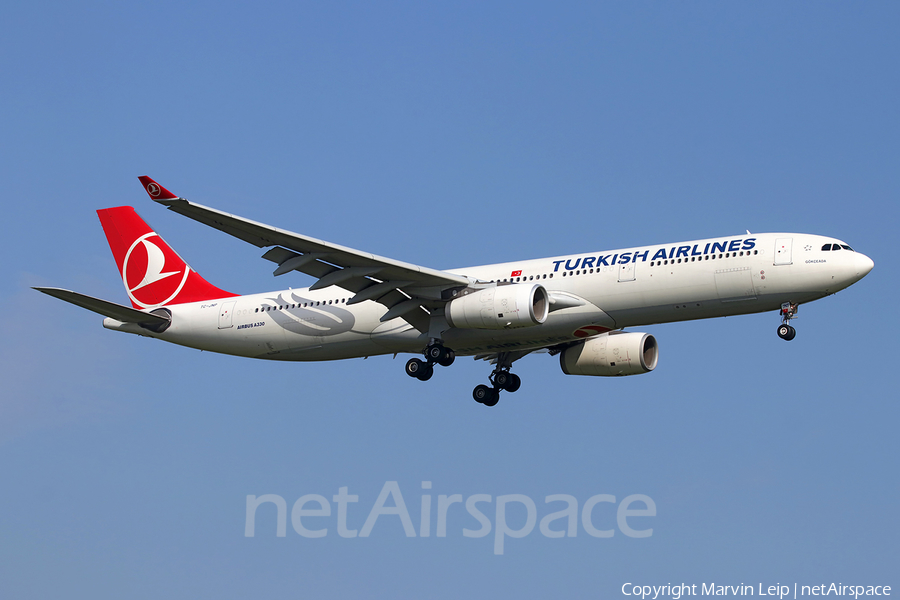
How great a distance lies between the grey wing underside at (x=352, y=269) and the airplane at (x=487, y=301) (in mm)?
47

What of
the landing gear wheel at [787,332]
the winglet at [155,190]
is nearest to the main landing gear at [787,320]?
the landing gear wheel at [787,332]

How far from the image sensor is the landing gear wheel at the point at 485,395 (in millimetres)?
41688

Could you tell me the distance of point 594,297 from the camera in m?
35.5

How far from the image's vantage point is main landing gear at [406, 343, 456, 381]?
37.7m

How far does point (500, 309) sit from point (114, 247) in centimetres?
1802

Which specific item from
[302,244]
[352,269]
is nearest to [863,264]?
[352,269]

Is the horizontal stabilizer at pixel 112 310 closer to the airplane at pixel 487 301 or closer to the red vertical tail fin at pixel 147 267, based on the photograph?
the airplane at pixel 487 301

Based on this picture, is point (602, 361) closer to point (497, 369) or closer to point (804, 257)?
point (497, 369)

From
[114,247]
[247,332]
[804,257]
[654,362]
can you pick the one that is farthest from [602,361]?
[114,247]

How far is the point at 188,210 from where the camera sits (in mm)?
32469

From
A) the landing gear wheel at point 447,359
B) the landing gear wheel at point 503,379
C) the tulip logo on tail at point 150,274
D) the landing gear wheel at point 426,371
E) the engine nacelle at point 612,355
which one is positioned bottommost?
the landing gear wheel at point 426,371

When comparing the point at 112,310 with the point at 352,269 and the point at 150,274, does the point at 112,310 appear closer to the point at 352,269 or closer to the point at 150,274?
the point at 150,274

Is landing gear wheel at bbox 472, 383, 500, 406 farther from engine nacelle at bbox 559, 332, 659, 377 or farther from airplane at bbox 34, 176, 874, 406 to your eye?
engine nacelle at bbox 559, 332, 659, 377

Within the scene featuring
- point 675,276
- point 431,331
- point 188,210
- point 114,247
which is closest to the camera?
point 188,210
